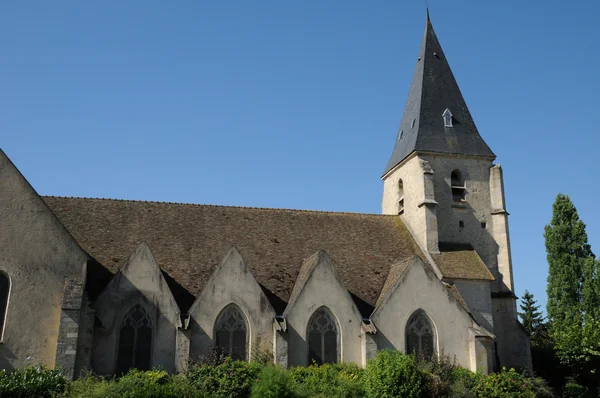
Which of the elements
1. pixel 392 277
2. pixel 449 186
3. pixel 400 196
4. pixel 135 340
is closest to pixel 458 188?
pixel 449 186

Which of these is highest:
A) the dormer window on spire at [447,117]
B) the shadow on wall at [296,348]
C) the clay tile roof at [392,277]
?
the dormer window on spire at [447,117]

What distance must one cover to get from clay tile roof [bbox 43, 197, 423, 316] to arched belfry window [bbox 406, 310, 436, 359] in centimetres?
193

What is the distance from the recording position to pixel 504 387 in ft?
74.3

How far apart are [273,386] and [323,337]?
5.86 metres

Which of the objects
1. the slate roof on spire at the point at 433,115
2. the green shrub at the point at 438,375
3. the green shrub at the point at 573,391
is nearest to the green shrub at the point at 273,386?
the green shrub at the point at 438,375

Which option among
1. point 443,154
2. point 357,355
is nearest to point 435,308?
point 357,355

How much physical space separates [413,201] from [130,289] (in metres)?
15.3

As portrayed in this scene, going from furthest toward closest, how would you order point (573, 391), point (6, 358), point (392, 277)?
1. point (573, 391)
2. point (392, 277)
3. point (6, 358)

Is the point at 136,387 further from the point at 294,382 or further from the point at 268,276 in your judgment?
the point at 268,276

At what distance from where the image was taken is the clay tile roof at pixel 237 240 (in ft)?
83.9

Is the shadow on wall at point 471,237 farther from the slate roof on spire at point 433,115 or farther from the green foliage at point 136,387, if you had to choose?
the green foliage at point 136,387

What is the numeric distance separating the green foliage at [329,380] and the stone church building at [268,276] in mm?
1304

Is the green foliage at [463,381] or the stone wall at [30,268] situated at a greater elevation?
the stone wall at [30,268]

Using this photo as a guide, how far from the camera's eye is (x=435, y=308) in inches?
1005
